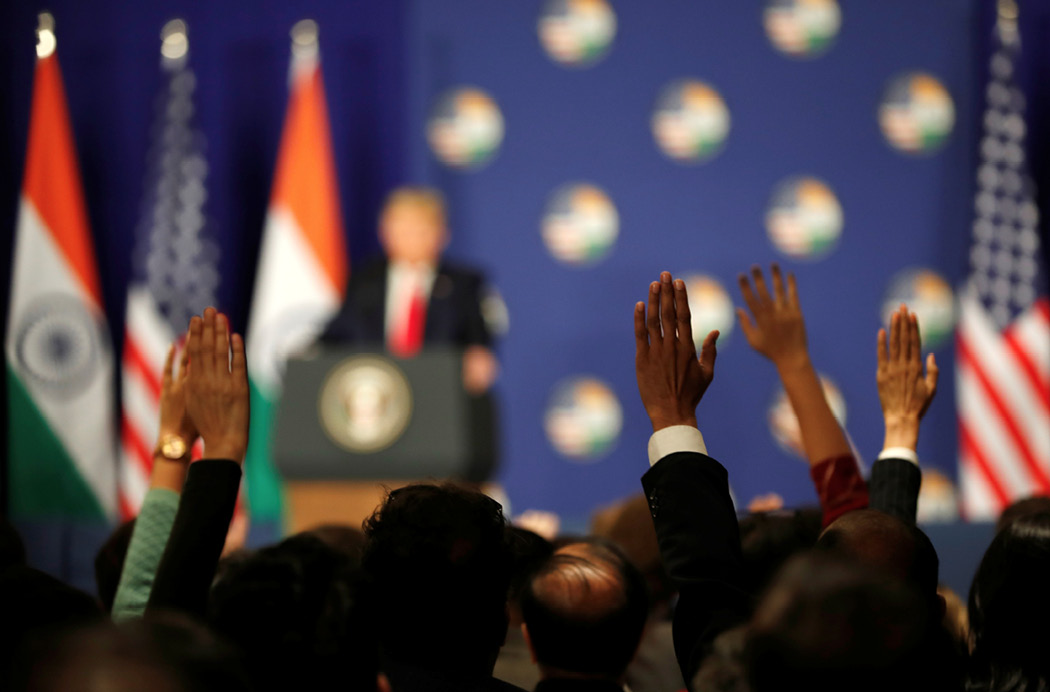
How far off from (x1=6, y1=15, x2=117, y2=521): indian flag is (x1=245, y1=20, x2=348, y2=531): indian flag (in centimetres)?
83

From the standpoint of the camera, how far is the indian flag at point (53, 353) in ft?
18.7

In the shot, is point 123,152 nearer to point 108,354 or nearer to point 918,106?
point 108,354

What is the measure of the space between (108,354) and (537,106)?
2582 mm

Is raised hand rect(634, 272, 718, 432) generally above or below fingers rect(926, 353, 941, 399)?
above

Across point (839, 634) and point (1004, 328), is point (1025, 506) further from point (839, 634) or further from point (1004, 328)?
point (1004, 328)

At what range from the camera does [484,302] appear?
4918 millimetres

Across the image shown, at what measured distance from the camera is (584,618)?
134cm

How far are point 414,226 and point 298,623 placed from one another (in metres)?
3.93

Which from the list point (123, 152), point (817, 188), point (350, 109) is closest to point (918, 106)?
point (817, 188)

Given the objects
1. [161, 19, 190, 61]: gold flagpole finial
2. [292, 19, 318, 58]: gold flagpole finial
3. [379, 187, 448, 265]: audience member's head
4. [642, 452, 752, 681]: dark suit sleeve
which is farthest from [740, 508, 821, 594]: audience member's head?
[161, 19, 190, 61]: gold flagpole finial

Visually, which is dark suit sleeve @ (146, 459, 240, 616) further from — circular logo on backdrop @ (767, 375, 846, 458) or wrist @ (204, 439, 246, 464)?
circular logo on backdrop @ (767, 375, 846, 458)

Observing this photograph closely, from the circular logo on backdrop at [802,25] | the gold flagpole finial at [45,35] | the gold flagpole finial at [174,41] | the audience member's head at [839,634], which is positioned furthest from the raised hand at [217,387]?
the gold flagpole finial at [45,35]

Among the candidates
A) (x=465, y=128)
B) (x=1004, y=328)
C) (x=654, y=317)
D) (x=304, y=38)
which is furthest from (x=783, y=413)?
(x=654, y=317)

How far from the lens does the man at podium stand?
4.83 meters
